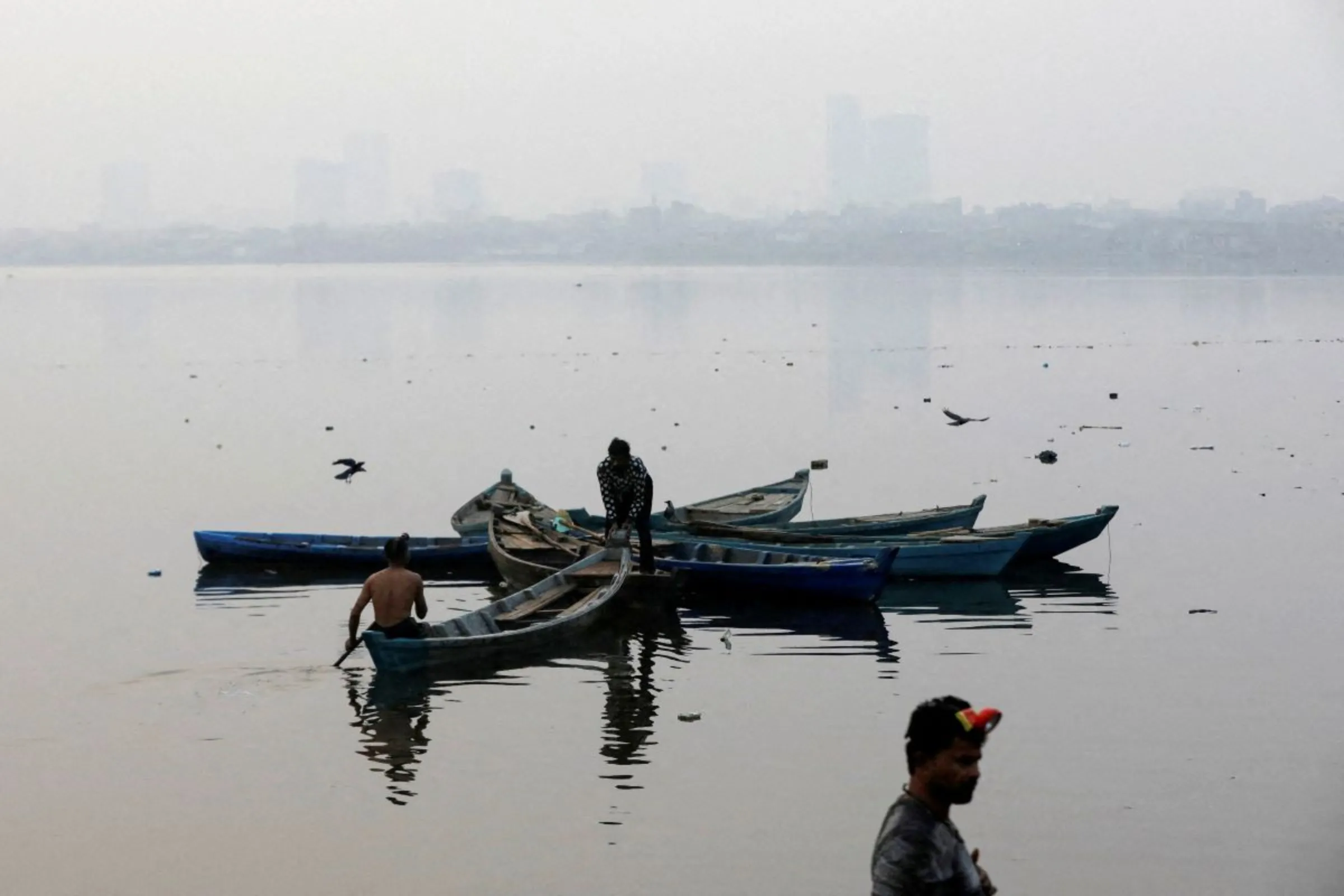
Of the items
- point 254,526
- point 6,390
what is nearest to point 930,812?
point 254,526

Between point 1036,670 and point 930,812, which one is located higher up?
point 930,812

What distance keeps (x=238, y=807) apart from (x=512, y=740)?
2.52m

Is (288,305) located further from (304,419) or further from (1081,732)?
(1081,732)

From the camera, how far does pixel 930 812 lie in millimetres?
6090

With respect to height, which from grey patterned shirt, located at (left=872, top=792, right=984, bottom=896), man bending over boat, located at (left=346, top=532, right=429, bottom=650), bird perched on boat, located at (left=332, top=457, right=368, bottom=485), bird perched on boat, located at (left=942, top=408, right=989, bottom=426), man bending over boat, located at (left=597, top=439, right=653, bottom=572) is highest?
grey patterned shirt, located at (left=872, top=792, right=984, bottom=896)

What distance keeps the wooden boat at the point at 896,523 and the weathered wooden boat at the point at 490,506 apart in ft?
12.1

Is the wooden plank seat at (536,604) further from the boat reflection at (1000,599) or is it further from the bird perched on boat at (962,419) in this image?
the bird perched on boat at (962,419)

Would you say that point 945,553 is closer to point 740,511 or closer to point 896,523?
point 896,523

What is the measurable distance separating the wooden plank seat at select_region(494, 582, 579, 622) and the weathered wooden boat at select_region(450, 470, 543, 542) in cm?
461

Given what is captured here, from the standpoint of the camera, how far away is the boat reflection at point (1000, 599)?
1977cm

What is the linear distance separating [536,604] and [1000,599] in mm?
5759

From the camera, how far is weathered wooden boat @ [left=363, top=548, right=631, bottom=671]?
15.8 m

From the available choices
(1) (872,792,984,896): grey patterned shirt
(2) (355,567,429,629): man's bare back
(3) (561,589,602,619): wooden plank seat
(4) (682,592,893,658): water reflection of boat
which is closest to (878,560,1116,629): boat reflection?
(4) (682,592,893,658): water reflection of boat

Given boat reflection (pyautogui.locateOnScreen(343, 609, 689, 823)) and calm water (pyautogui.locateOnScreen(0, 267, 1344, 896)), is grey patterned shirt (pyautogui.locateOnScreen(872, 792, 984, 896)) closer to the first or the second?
calm water (pyautogui.locateOnScreen(0, 267, 1344, 896))
